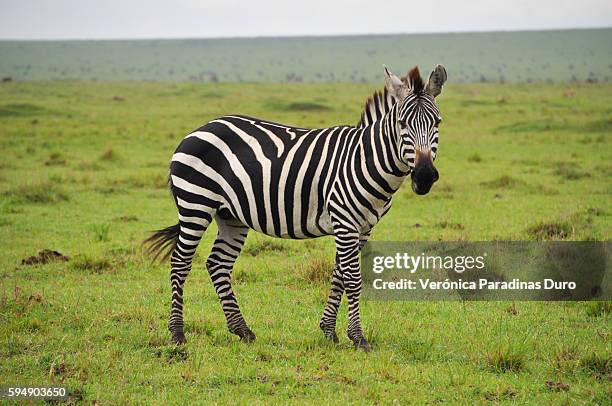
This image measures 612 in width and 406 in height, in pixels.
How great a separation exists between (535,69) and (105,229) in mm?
87364

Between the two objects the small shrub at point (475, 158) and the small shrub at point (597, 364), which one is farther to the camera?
the small shrub at point (475, 158)

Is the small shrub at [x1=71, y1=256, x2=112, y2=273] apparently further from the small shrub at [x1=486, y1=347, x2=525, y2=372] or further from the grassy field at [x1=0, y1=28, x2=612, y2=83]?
the grassy field at [x1=0, y1=28, x2=612, y2=83]

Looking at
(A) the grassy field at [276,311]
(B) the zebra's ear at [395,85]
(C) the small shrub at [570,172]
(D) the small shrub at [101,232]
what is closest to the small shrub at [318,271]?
(A) the grassy field at [276,311]

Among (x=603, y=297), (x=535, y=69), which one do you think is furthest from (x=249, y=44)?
(x=603, y=297)

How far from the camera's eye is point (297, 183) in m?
6.53

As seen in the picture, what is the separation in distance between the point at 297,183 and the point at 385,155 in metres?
0.81

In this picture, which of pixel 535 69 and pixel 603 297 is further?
pixel 535 69

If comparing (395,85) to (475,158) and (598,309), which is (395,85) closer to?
(598,309)

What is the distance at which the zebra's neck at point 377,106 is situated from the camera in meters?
6.44

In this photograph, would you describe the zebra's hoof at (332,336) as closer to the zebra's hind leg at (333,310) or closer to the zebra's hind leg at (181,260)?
the zebra's hind leg at (333,310)

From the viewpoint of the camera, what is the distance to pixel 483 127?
27469mm

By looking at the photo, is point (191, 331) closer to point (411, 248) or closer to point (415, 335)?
point (415, 335)

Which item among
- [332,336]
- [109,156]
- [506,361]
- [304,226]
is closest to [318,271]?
[332,336]

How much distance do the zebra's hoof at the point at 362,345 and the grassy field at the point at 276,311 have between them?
0.28ft
